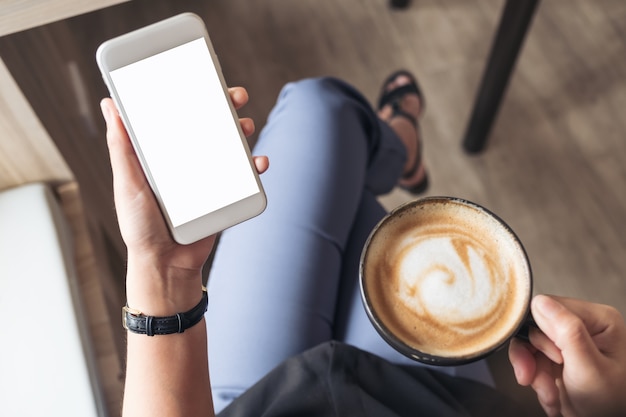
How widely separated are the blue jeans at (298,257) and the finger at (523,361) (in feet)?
0.33

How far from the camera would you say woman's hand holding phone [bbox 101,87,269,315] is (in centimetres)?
42

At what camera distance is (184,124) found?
0.42 metres

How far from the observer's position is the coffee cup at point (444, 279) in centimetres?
43

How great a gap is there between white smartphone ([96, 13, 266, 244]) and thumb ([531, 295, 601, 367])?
223 mm

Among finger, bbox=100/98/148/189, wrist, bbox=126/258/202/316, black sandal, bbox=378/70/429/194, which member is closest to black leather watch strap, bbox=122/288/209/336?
wrist, bbox=126/258/202/316

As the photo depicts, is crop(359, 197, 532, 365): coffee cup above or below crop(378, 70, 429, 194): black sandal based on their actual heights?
above

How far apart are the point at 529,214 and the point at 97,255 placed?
72 centimetres

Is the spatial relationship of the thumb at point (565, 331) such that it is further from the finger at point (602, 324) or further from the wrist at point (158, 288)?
the wrist at point (158, 288)

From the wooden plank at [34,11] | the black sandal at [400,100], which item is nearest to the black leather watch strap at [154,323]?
the wooden plank at [34,11]

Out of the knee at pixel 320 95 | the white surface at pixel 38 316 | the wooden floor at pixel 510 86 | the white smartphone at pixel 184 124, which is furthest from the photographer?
the wooden floor at pixel 510 86

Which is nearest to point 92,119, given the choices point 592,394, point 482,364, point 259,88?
point 259,88

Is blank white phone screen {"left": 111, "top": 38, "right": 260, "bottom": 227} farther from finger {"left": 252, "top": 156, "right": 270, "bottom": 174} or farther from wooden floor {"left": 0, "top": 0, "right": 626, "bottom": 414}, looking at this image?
wooden floor {"left": 0, "top": 0, "right": 626, "bottom": 414}

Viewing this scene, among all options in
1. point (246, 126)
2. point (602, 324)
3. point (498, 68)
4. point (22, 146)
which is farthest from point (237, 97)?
point (498, 68)

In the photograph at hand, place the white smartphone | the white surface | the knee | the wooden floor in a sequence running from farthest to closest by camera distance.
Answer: the wooden floor < the knee < the white surface < the white smartphone
